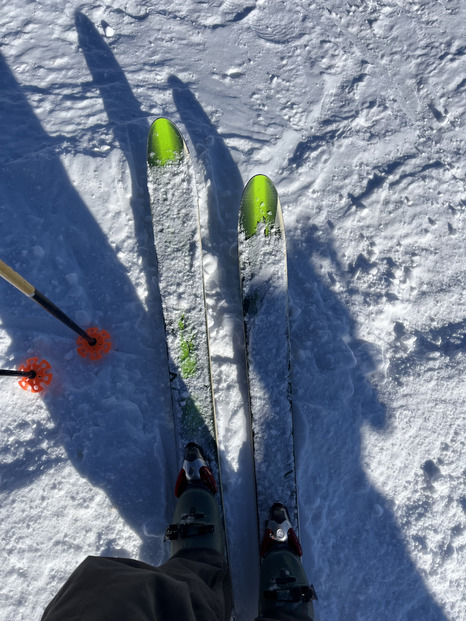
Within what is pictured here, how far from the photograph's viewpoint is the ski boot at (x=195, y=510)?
7.19ft

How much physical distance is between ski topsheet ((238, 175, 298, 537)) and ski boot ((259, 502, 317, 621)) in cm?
11

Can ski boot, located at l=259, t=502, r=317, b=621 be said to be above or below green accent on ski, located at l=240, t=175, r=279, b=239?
A: below

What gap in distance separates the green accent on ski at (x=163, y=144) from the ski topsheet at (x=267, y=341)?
1.74 feet

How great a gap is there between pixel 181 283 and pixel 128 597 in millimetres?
1673

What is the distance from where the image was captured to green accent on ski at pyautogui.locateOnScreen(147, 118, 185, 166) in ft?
8.87

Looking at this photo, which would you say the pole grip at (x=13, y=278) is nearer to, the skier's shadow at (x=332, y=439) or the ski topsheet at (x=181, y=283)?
the ski topsheet at (x=181, y=283)

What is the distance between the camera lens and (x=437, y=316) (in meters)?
2.73

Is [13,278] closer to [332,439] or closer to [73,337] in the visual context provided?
[73,337]

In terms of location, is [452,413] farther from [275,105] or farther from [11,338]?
[11,338]

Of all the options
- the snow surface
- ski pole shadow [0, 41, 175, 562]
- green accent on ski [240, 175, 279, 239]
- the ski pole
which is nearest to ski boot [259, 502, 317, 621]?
the snow surface

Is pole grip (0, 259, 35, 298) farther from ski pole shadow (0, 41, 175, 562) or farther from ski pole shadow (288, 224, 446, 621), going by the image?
ski pole shadow (288, 224, 446, 621)

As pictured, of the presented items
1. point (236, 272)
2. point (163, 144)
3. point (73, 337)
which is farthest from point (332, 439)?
point (163, 144)

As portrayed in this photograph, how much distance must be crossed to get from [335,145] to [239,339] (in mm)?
1572

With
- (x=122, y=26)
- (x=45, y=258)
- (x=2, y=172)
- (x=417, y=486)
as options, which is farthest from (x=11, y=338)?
(x=417, y=486)
